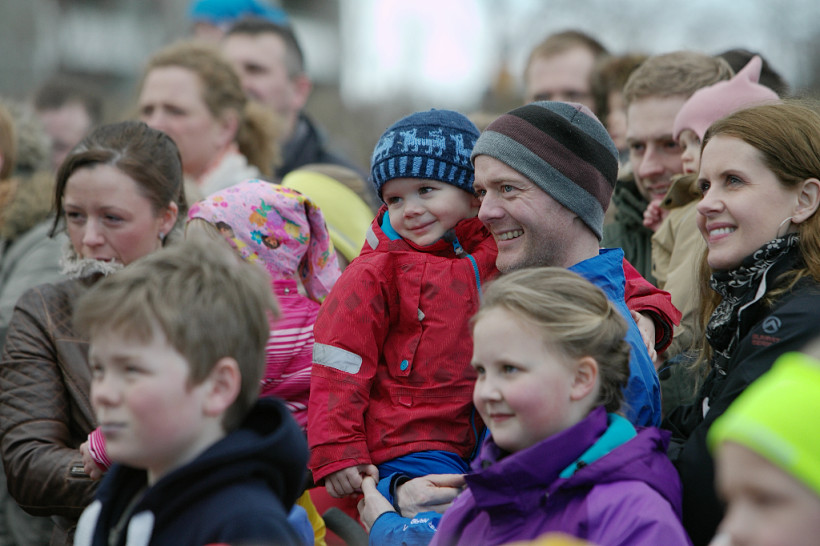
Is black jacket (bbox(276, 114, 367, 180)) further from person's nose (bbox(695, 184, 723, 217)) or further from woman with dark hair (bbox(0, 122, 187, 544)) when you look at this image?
person's nose (bbox(695, 184, 723, 217))

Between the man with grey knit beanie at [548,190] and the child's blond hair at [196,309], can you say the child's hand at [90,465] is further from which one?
the man with grey knit beanie at [548,190]

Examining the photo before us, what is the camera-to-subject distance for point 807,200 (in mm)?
3309

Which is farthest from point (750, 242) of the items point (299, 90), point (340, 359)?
point (299, 90)

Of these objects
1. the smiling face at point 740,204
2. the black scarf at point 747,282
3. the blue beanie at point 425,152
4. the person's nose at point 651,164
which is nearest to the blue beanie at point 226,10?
the person's nose at point 651,164

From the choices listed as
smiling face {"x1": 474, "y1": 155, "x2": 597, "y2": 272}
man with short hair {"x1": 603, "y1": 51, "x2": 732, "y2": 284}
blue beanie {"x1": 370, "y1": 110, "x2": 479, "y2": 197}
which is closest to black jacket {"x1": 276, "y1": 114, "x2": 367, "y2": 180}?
man with short hair {"x1": 603, "y1": 51, "x2": 732, "y2": 284}

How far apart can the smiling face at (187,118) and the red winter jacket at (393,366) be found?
Answer: 8.61 ft

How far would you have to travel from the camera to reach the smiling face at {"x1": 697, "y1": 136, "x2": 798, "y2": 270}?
10.8 ft

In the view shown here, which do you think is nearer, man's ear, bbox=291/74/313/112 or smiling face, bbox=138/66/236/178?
smiling face, bbox=138/66/236/178

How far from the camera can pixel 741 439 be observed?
6.36 feet

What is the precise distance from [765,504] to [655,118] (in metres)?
3.20

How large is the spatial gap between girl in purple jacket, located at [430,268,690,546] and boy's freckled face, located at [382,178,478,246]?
2.58ft

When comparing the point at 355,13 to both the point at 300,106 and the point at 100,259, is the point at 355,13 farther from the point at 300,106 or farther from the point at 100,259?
the point at 100,259

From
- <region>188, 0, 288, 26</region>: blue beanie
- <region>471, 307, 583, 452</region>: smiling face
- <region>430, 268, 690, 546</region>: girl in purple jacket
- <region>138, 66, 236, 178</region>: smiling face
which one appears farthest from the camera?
<region>188, 0, 288, 26</region>: blue beanie

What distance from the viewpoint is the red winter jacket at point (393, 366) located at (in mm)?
3557
